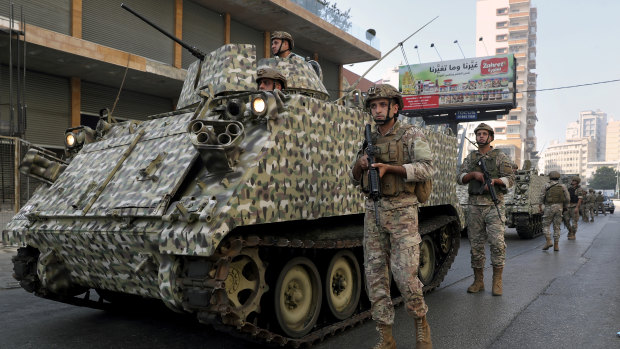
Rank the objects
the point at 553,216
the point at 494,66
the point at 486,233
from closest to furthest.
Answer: the point at 486,233 → the point at 553,216 → the point at 494,66

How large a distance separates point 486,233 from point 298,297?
3312 millimetres

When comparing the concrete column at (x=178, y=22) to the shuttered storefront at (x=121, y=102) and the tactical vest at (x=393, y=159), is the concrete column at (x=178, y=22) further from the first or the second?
the tactical vest at (x=393, y=159)

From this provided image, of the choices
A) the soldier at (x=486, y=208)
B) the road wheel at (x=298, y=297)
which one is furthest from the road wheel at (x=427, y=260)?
the road wheel at (x=298, y=297)

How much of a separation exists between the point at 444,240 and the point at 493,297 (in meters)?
1.23

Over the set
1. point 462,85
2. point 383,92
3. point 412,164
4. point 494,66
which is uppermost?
point 494,66

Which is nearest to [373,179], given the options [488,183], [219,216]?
[219,216]

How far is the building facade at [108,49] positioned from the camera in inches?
543

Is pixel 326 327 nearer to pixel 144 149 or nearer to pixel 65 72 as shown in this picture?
pixel 144 149

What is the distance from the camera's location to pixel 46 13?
14375 mm

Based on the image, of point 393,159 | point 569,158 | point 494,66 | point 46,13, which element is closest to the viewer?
point 393,159

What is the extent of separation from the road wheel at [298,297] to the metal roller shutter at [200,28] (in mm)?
15421

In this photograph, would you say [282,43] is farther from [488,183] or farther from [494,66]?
[494,66]

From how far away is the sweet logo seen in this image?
36.2 m

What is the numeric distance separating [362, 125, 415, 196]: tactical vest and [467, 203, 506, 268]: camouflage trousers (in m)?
2.89
